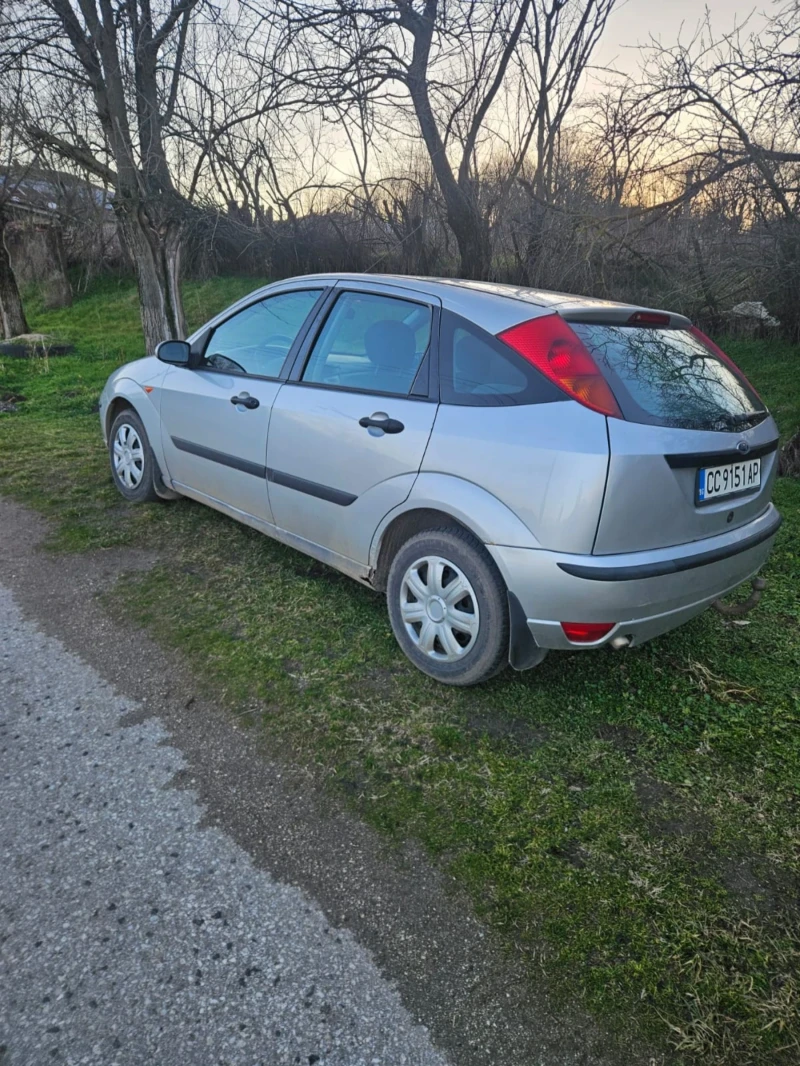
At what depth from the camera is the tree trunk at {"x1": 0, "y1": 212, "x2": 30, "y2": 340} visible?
1494 cm

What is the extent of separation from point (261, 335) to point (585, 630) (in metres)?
2.59

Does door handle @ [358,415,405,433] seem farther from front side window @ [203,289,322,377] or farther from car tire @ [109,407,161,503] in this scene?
car tire @ [109,407,161,503]

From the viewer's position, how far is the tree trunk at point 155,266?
9047mm

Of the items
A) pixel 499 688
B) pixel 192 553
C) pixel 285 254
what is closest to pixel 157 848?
pixel 499 688

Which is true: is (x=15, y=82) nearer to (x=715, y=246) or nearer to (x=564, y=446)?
(x=715, y=246)

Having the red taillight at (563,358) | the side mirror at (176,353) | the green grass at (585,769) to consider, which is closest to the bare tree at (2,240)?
the side mirror at (176,353)

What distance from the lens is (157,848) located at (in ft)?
6.90

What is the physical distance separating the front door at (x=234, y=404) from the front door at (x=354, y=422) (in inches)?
7.2

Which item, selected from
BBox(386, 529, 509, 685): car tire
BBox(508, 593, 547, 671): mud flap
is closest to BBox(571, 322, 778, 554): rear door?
BBox(508, 593, 547, 671): mud flap

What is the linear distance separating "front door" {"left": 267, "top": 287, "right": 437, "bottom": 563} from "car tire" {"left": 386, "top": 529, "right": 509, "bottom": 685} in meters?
0.27

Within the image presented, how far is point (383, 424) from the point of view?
9.84 feet

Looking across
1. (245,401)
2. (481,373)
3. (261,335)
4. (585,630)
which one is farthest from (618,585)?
(261,335)

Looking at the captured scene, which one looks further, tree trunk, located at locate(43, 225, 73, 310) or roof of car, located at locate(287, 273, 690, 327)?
tree trunk, located at locate(43, 225, 73, 310)

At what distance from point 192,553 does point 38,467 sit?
287 centimetres
